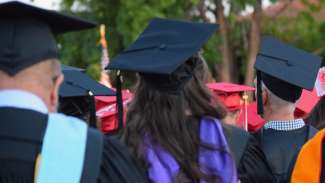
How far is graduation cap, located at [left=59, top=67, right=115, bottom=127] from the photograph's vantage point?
13.9 feet

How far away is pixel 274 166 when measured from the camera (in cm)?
370

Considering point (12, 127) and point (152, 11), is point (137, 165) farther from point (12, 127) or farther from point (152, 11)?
point (152, 11)

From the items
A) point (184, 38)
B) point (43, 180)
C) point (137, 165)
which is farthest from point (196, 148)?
point (43, 180)

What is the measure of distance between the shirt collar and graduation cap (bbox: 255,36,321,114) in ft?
5.82

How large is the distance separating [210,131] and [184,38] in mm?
455

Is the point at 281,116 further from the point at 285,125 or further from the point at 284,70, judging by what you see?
the point at 284,70

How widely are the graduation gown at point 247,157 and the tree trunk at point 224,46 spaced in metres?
13.9

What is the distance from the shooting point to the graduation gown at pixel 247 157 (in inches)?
123

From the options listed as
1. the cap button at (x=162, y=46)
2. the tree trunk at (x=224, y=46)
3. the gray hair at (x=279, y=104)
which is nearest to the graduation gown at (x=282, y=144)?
the gray hair at (x=279, y=104)

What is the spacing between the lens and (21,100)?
2385 mm

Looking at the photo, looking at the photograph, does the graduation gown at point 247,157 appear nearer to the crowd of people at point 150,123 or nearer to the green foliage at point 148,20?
the crowd of people at point 150,123

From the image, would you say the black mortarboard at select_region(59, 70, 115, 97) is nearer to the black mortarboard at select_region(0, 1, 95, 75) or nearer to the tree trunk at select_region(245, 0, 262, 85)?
the black mortarboard at select_region(0, 1, 95, 75)

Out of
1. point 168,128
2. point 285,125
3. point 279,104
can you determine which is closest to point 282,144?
point 285,125

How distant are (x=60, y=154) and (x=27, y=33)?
44 centimetres
